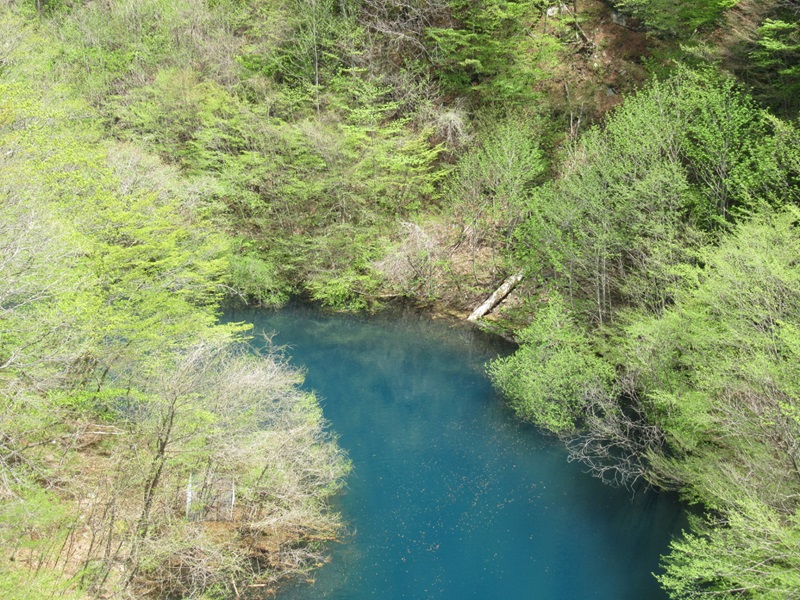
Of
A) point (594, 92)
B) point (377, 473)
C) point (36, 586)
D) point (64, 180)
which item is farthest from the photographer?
point (594, 92)

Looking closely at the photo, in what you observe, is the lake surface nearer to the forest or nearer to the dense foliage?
the forest

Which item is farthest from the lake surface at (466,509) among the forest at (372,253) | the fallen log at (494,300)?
the fallen log at (494,300)

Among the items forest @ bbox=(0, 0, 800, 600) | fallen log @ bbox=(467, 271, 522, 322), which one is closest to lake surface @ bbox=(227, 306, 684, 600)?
forest @ bbox=(0, 0, 800, 600)

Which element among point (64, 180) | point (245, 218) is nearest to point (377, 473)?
point (64, 180)

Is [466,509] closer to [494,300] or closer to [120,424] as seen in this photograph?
[120,424]

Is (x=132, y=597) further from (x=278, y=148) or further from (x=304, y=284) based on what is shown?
(x=278, y=148)

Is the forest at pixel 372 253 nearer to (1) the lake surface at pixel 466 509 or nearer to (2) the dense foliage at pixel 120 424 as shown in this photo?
(2) the dense foliage at pixel 120 424
